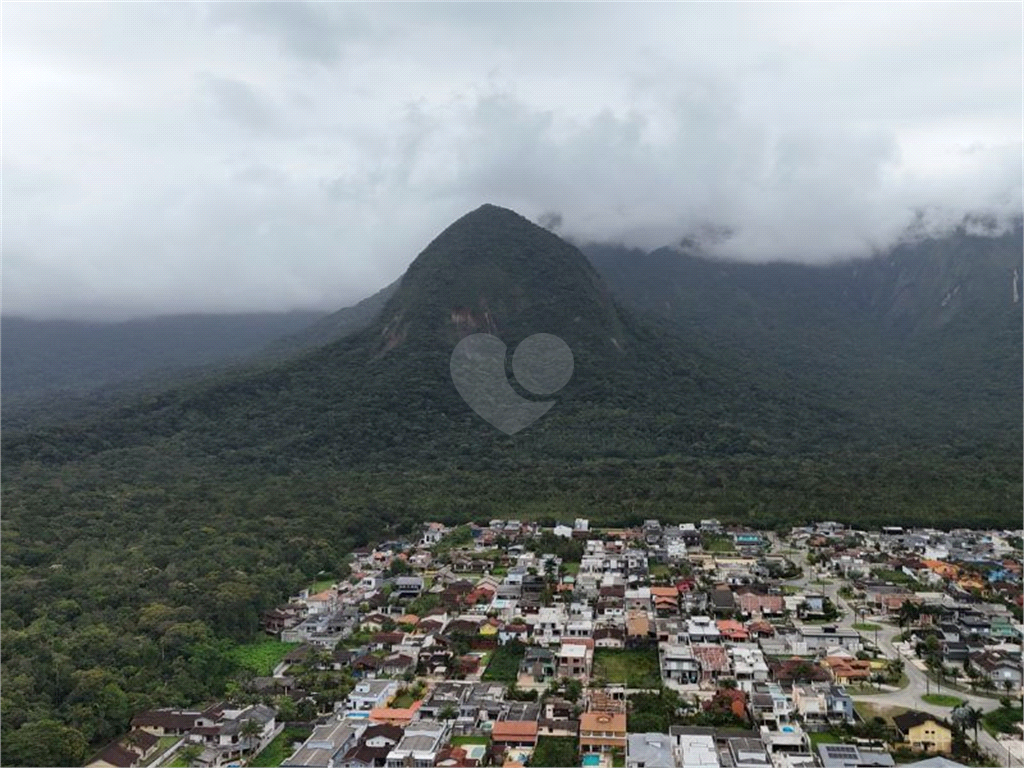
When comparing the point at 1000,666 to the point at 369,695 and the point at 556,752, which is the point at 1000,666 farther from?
the point at 369,695

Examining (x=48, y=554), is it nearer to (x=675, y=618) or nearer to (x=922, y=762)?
(x=675, y=618)

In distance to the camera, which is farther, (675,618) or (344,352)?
(344,352)

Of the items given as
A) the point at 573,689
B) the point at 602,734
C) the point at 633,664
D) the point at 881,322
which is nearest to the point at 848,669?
the point at 633,664

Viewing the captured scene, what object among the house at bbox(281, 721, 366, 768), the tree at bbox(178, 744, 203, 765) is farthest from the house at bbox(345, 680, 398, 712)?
the tree at bbox(178, 744, 203, 765)

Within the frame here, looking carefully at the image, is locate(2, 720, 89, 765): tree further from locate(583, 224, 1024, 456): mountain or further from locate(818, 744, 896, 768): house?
locate(583, 224, 1024, 456): mountain

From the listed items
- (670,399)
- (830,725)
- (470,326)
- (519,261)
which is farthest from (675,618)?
(519,261)

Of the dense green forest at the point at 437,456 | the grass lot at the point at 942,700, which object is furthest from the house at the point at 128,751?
the grass lot at the point at 942,700
